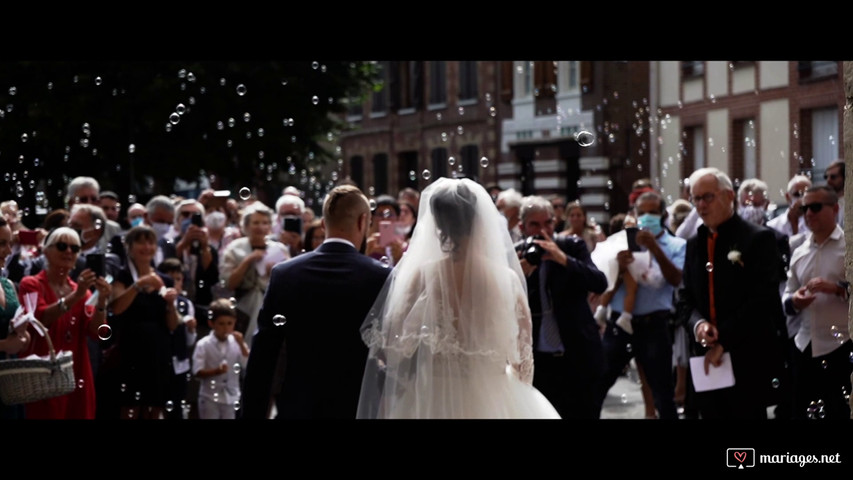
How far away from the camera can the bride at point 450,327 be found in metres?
5.14

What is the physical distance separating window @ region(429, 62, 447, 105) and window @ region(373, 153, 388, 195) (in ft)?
9.80

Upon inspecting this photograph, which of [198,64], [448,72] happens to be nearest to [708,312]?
[198,64]

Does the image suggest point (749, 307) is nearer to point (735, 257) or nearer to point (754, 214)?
point (735, 257)

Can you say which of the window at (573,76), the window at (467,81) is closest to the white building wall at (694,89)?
the window at (573,76)

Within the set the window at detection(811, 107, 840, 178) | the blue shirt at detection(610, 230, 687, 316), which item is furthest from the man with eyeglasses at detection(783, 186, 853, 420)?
the window at detection(811, 107, 840, 178)

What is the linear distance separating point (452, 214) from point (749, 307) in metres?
1.92

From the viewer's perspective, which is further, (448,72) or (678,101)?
(448,72)

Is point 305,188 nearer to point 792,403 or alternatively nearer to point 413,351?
point 792,403

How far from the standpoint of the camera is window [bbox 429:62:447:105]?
32.8m

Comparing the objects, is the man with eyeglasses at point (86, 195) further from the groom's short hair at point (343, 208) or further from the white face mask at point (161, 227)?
the groom's short hair at point (343, 208)

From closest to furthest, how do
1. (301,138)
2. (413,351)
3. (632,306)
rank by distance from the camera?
(413,351) < (632,306) < (301,138)

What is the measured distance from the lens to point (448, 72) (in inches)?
1271

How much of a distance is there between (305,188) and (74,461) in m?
29.7

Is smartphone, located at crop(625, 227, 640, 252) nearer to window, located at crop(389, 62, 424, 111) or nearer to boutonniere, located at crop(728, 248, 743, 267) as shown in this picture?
boutonniere, located at crop(728, 248, 743, 267)
